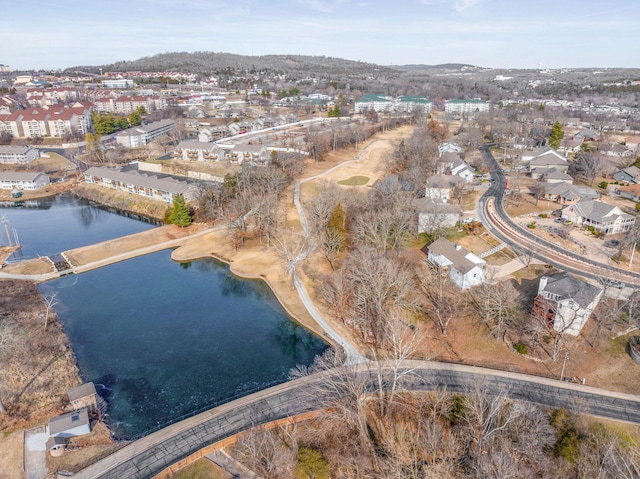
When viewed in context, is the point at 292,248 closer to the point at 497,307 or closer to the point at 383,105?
the point at 497,307

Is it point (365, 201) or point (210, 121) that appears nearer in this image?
point (365, 201)

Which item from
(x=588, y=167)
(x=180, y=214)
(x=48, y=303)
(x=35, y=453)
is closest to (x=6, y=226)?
(x=180, y=214)

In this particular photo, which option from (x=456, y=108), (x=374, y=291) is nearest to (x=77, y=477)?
(x=374, y=291)

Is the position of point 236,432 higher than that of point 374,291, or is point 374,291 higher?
point 374,291

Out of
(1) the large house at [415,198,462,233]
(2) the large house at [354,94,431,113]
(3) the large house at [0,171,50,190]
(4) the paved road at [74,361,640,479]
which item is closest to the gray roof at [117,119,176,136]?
(3) the large house at [0,171,50,190]

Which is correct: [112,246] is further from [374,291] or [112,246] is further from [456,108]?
[456,108]

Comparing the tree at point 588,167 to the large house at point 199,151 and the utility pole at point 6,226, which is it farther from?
the utility pole at point 6,226
